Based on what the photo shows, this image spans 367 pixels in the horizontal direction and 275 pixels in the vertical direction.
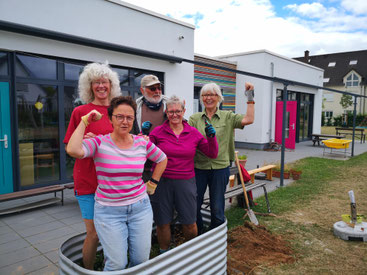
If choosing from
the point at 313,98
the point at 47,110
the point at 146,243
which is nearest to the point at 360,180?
the point at 146,243

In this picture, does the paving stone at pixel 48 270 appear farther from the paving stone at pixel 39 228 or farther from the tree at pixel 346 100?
the tree at pixel 346 100

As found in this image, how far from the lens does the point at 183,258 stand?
209 centimetres

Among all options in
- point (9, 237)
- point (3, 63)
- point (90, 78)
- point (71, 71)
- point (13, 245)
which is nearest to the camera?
point (90, 78)

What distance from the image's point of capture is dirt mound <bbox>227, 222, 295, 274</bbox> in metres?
2.99

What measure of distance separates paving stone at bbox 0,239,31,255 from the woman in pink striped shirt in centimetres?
225

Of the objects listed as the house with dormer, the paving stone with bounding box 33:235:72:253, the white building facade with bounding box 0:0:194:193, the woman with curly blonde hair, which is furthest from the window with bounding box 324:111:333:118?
the woman with curly blonde hair

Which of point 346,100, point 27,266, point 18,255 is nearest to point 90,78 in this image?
point 27,266

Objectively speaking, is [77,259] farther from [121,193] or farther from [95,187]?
[121,193]

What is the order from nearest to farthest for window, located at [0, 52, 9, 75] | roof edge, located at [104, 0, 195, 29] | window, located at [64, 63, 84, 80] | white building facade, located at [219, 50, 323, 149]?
1. window, located at [0, 52, 9, 75]
2. window, located at [64, 63, 84, 80]
3. roof edge, located at [104, 0, 195, 29]
4. white building facade, located at [219, 50, 323, 149]

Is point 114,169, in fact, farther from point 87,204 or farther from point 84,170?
point 87,204

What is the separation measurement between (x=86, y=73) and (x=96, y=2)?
5.06 meters

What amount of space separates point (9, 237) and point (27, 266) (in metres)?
0.99

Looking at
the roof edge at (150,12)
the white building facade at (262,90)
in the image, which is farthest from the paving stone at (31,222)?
the white building facade at (262,90)

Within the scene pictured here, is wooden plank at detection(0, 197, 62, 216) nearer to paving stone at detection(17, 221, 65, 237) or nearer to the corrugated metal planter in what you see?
paving stone at detection(17, 221, 65, 237)
